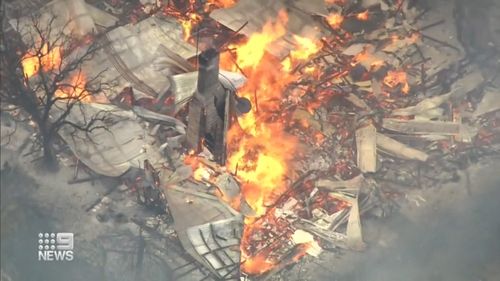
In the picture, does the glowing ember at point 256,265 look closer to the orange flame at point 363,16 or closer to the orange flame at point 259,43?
the orange flame at point 259,43

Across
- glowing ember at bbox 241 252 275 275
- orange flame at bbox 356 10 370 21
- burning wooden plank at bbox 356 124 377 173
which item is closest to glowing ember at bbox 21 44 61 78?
glowing ember at bbox 241 252 275 275

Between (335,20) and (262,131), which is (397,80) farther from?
(262,131)

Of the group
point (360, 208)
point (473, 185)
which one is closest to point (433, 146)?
point (473, 185)

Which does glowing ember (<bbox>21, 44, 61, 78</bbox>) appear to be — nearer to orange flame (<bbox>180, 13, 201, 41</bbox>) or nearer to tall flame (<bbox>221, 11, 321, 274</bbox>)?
orange flame (<bbox>180, 13, 201, 41</bbox>)

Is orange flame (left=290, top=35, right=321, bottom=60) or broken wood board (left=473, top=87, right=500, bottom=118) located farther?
orange flame (left=290, top=35, right=321, bottom=60)

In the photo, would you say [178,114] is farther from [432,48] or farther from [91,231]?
[432,48]

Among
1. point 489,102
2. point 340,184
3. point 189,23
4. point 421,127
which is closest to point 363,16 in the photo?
point 421,127
